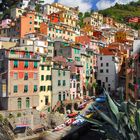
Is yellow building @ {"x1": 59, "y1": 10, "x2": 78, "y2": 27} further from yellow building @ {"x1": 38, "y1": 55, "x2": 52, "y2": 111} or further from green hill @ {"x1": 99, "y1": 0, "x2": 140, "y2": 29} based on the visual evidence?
green hill @ {"x1": 99, "y1": 0, "x2": 140, "y2": 29}

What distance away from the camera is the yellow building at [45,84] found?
181 ft

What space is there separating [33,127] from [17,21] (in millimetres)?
43396

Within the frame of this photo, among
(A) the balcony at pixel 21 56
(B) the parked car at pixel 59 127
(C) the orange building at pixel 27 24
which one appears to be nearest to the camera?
(B) the parked car at pixel 59 127

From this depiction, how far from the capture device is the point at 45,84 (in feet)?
184

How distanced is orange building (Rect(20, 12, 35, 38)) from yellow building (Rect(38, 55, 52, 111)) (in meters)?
30.7

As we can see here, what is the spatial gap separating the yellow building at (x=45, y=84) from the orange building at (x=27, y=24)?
3067cm

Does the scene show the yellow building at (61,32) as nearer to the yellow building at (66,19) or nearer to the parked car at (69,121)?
the yellow building at (66,19)

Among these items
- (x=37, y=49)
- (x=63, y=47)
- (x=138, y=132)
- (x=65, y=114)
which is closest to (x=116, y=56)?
(x=63, y=47)

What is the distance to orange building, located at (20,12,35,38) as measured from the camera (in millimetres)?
86062

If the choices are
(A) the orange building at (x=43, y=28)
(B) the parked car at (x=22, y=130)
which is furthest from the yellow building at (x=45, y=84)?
(A) the orange building at (x=43, y=28)

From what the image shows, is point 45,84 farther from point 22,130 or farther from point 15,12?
point 15,12

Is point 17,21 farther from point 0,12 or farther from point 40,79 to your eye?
point 40,79

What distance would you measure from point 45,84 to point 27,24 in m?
33.8

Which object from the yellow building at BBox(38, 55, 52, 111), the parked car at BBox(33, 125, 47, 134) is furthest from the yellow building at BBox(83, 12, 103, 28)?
the parked car at BBox(33, 125, 47, 134)
